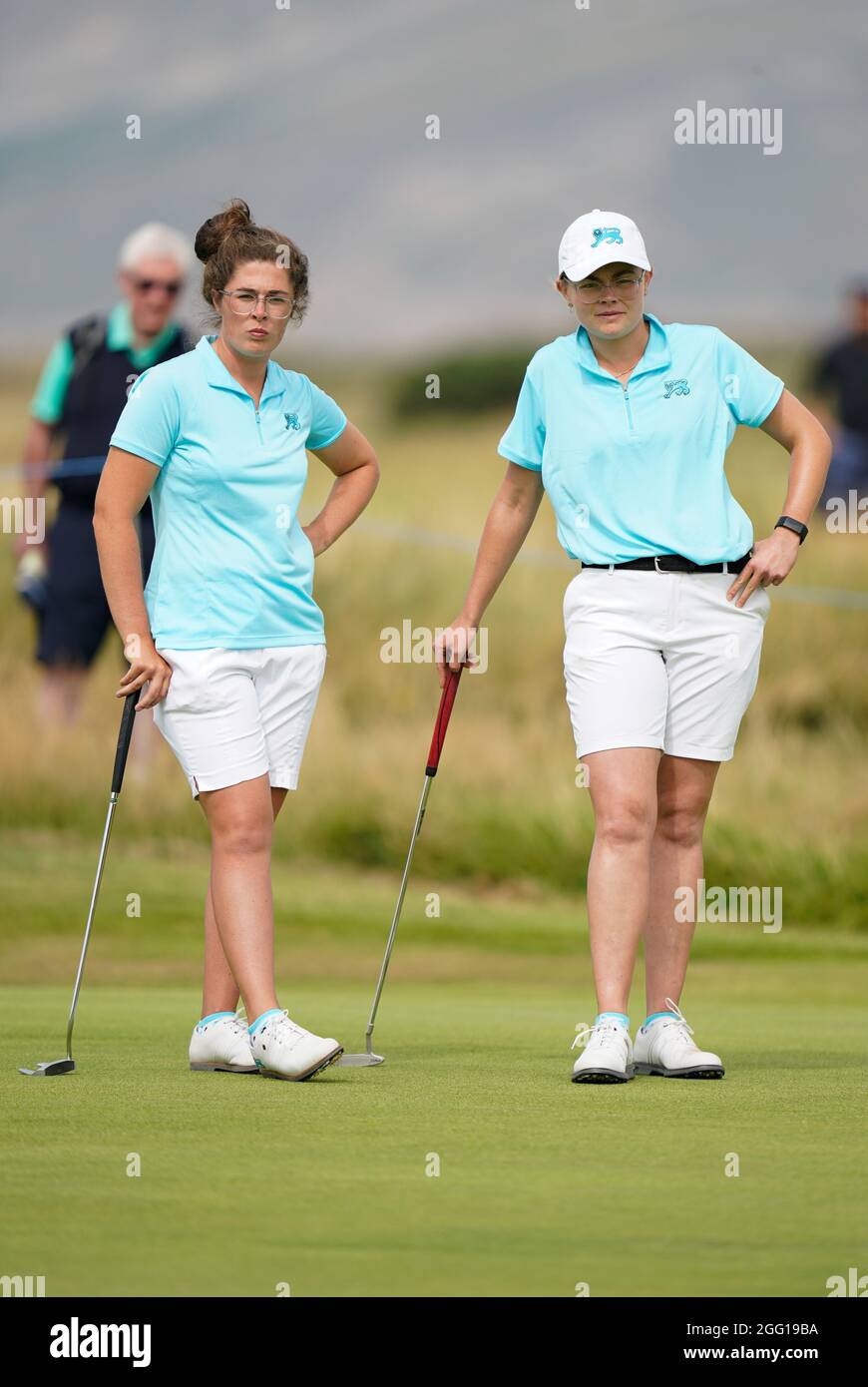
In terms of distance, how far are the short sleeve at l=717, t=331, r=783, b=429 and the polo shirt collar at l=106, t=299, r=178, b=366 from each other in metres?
4.59

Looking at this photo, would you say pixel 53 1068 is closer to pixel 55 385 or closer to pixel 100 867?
pixel 100 867

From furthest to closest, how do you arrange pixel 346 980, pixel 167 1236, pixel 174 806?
pixel 174 806 < pixel 346 980 < pixel 167 1236

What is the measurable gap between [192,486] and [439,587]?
1105cm

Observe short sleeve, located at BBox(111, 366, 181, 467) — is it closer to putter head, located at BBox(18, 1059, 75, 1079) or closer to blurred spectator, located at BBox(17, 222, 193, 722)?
putter head, located at BBox(18, 1059, 75, 1079)

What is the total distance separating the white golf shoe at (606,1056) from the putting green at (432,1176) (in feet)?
0.12

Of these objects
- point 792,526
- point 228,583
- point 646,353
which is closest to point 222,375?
point 228,583

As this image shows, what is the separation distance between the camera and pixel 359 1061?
4164mm

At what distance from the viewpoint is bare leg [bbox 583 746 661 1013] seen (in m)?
4.00

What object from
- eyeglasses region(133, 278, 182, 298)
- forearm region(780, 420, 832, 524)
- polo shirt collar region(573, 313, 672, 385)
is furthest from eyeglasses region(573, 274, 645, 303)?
eyeglasses region(133, 278, 182, 298)

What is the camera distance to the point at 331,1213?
8.81 feet

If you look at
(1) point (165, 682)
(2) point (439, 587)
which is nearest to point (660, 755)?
(1) point (165, 682)
